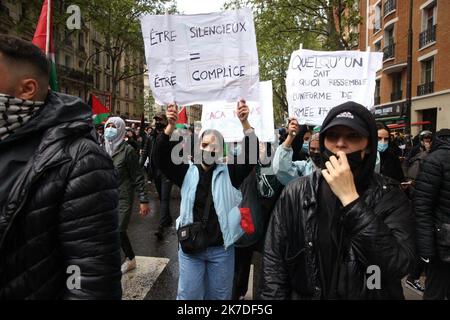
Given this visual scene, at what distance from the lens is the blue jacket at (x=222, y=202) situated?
9.43ft

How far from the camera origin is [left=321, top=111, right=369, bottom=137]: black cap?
1.70 meters

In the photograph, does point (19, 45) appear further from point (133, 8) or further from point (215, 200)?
point (133, 8)

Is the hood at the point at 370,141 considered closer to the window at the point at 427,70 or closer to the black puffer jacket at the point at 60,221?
the black puffer jacket at the point at 60,221

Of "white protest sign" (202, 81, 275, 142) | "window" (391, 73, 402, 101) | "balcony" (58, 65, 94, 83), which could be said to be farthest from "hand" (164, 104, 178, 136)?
"balcony" (58, 65, 94, 83)

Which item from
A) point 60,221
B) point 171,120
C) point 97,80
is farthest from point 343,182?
point 97,80

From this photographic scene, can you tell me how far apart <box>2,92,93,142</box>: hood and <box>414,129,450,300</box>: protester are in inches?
101

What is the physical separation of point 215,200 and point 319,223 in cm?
124

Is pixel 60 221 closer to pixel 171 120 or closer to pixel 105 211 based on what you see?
pixel 105 211

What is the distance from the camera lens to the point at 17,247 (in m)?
1.37

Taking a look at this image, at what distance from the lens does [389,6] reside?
1094 inches

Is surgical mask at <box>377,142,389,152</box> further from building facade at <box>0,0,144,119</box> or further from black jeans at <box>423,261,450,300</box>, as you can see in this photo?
building facade at <box>0,0,144,119</box>

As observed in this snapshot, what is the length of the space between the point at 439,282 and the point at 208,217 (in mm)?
1931

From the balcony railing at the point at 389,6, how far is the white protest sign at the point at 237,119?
27.1 metres
